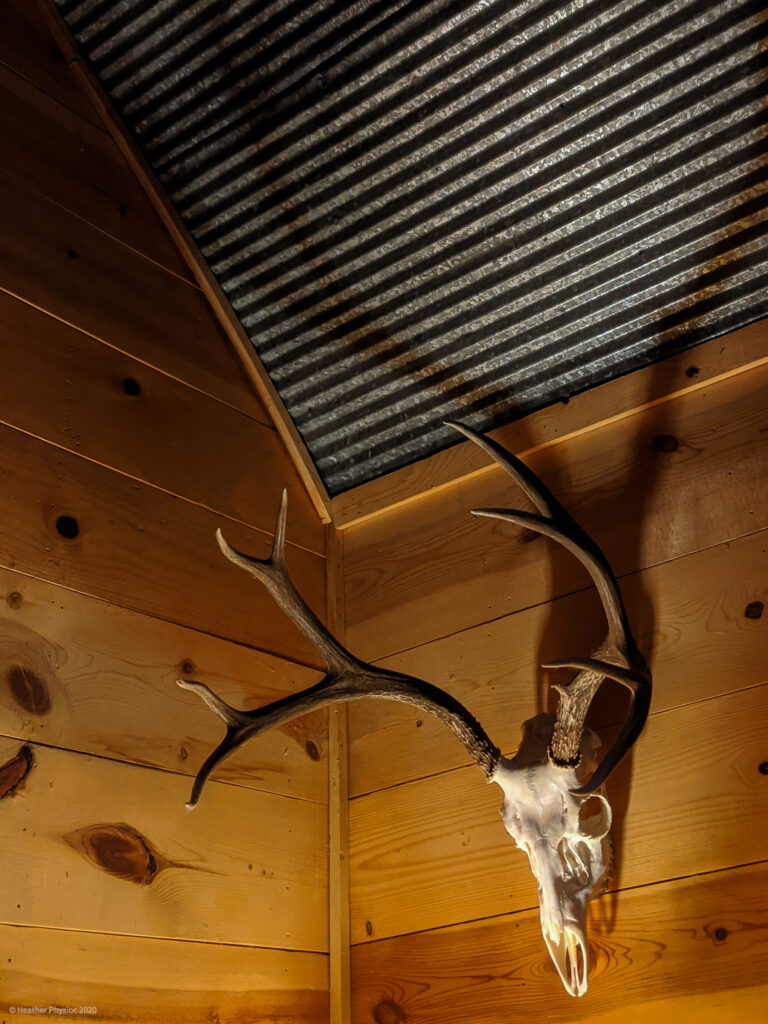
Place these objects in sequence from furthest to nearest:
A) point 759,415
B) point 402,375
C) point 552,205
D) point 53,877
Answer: point 402,375 < point 552,205 < point 759,415 < point 53,877

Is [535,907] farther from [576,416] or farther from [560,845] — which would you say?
[576,416]

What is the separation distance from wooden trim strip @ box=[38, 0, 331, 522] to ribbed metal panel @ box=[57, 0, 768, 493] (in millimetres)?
27

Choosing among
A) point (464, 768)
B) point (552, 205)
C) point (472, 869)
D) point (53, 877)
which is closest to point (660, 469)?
point (552, 205)

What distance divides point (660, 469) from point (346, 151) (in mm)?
906

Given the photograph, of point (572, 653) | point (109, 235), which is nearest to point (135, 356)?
point (109, 235)

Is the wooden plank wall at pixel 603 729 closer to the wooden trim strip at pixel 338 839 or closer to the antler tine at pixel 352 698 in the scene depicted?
the wooden trim strip at pixel 338 839

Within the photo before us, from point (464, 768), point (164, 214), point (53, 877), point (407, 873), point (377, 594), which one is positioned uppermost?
point (164, 214)

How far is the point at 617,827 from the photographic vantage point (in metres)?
1.82

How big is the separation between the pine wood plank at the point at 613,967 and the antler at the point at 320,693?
343 mm

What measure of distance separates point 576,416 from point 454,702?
703mm

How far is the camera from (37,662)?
5.79 feet

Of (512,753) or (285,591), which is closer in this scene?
(285,591)

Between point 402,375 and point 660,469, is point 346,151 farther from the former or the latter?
point 660,469

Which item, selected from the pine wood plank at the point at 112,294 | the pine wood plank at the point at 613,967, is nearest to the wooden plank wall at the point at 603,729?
the pine wood plank at the point at 613,967
